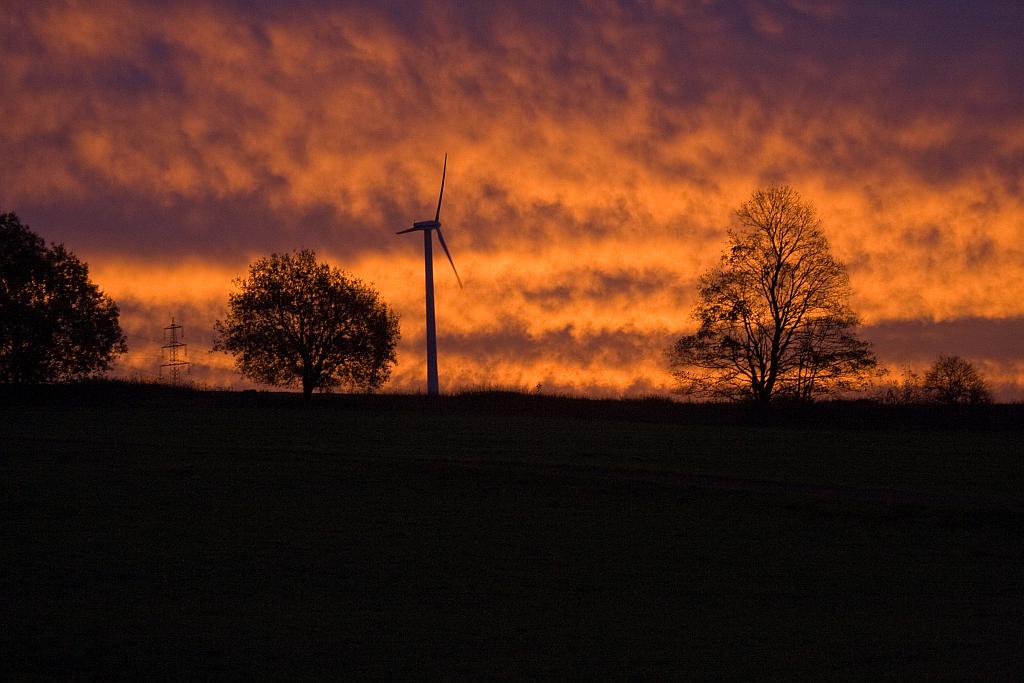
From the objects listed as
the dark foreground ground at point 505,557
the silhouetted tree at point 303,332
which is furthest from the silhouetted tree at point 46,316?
the dark foreground ground at point 505,557

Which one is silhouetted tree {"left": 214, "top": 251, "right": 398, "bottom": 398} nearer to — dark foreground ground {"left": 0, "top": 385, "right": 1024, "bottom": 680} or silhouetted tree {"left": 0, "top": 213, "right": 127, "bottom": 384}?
silhouetted tree {"left": 0, "top": 213, "right": 127, "bottom": 384}

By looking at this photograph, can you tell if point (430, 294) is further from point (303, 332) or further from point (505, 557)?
point (505, 557)

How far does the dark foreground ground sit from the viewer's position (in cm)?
1378

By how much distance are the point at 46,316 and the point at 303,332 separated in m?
20.0

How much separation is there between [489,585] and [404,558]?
274cm

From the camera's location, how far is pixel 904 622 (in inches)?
637

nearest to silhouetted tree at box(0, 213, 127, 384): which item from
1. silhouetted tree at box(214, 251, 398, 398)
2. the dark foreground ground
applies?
silhouetted tree at box(214, 251, 398, 398)

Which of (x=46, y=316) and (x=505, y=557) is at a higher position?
(x=46, y=316)

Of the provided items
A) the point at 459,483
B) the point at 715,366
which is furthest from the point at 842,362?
the point at 459,483

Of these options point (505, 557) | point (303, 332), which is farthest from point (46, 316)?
point (505, 557)

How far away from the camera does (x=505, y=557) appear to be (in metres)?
21.3

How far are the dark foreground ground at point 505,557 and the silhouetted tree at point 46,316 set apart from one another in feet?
130

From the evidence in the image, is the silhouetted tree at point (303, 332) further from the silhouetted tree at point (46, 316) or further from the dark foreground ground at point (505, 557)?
the dark foreground ground at point (505, 557)

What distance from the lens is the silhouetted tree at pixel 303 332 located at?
7962 centimetres
